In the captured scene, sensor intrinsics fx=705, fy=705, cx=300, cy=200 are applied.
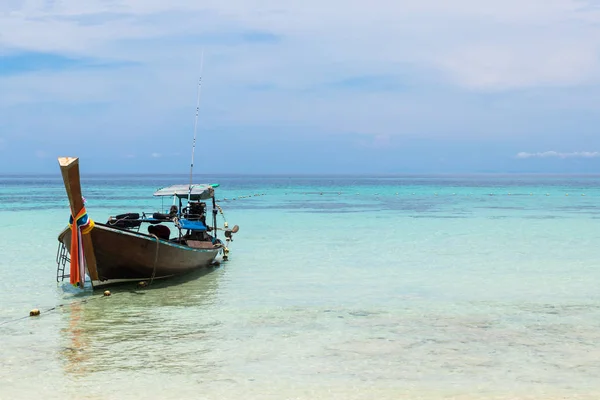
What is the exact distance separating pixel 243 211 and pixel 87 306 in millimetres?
33105

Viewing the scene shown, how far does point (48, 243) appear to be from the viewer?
25.9 metres

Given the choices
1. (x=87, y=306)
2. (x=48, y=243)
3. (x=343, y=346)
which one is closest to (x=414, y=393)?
(x=343, y=346)

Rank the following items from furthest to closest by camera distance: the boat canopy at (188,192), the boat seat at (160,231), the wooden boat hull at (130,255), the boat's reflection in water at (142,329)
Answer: the boat canopy at (188,192) < the boat seat at (160,231) < the wooden boat hull at (130,255) < the boat's reflection in water at (142,329)

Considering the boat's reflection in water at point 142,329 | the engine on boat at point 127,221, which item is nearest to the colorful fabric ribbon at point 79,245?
the boat's reflection in water at point 142,329

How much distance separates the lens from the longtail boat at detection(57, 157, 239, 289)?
13258mm

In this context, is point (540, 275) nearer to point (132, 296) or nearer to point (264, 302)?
point (264, 302)

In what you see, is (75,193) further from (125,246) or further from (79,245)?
(125,246)

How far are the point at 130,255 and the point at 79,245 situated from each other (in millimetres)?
1360

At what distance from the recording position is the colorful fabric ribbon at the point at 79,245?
13273 mm

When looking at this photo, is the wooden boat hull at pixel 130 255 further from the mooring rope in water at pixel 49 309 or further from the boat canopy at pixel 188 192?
the boat canopy at pixel 188 192

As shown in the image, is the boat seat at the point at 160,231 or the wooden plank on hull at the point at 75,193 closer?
the wooden plank on hull at the point at 75,193

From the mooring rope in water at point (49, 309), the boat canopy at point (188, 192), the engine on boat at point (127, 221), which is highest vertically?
the boat canopy at point (188, 192)

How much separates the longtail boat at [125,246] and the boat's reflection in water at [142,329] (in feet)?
1.27

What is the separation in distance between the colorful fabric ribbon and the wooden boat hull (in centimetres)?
23
